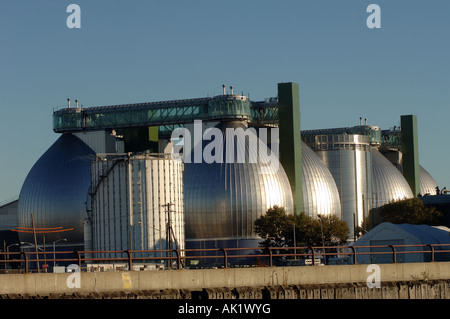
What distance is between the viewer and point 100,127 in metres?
145

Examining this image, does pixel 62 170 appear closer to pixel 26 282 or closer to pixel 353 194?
pixel 353 194

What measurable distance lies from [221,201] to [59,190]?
26.9 m

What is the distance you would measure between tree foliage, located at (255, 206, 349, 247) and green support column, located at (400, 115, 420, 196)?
4882 centimetres

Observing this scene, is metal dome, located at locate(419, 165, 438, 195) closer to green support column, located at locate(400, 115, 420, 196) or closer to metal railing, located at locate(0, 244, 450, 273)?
green support column, located at locate(400, 115, 420, 196)

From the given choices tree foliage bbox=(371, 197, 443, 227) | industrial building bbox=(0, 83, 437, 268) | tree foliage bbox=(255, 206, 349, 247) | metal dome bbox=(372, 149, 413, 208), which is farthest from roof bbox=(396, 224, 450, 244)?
metal dome bbox=(372, 149, 413, 208)

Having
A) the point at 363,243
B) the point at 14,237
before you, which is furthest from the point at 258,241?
the point at 14,237

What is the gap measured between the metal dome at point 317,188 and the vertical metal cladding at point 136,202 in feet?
116

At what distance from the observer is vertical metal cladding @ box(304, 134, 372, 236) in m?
154

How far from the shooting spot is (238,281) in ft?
117

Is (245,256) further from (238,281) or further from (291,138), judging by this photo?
(291,138)

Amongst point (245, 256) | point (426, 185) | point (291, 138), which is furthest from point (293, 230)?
point (426, 185)
